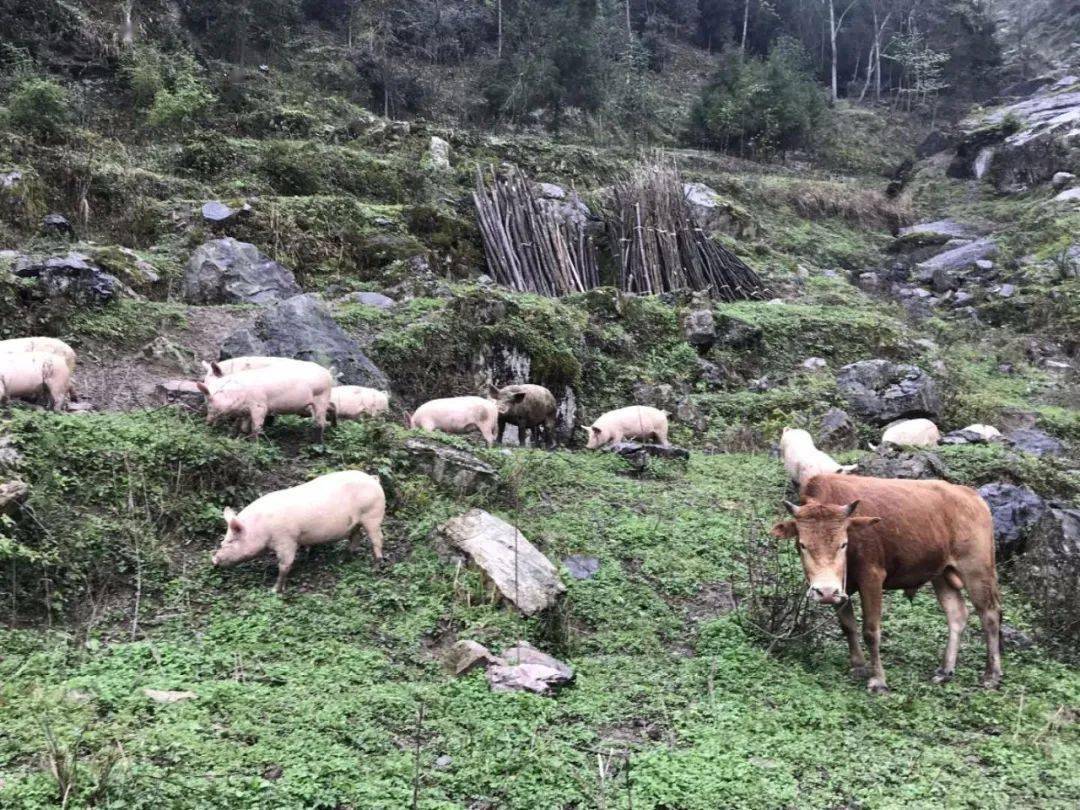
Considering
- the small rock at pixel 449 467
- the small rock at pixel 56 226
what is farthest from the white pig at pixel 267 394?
the small rock at pixel 56 226

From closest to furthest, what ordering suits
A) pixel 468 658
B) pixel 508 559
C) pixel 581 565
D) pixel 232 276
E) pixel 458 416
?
pixel 468 658, pixel 508 559, pixel 581 565, pixel 458 416, pixel 232 276

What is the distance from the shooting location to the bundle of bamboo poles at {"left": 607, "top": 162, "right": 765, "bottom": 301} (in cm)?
1716

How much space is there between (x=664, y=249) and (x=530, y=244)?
114 inches

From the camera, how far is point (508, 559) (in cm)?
596

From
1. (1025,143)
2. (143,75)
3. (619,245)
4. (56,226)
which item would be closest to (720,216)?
(619,245)

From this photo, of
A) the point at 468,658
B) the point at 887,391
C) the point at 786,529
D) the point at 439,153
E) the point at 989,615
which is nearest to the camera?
the point at 468,658

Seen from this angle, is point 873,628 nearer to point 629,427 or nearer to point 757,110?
point 629,427

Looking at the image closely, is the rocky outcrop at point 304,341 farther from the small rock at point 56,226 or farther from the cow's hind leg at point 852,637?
the cow's hind leg at point 852,637

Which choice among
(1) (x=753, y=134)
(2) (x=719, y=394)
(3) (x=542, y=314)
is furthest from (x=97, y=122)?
(1) (x=753, y=134)

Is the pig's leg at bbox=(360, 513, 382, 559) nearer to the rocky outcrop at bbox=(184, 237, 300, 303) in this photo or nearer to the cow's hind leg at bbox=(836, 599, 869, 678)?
the cow's hind leg at bbox=(836, 599, 869, 678)

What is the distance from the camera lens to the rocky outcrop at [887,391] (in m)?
11.8

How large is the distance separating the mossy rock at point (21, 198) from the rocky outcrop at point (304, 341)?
220 inches

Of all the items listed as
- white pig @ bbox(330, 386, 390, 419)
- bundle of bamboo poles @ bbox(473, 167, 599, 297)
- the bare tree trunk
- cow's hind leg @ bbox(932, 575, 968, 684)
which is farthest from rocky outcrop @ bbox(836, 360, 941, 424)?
the bare tree trunk

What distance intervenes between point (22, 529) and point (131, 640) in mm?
1202
